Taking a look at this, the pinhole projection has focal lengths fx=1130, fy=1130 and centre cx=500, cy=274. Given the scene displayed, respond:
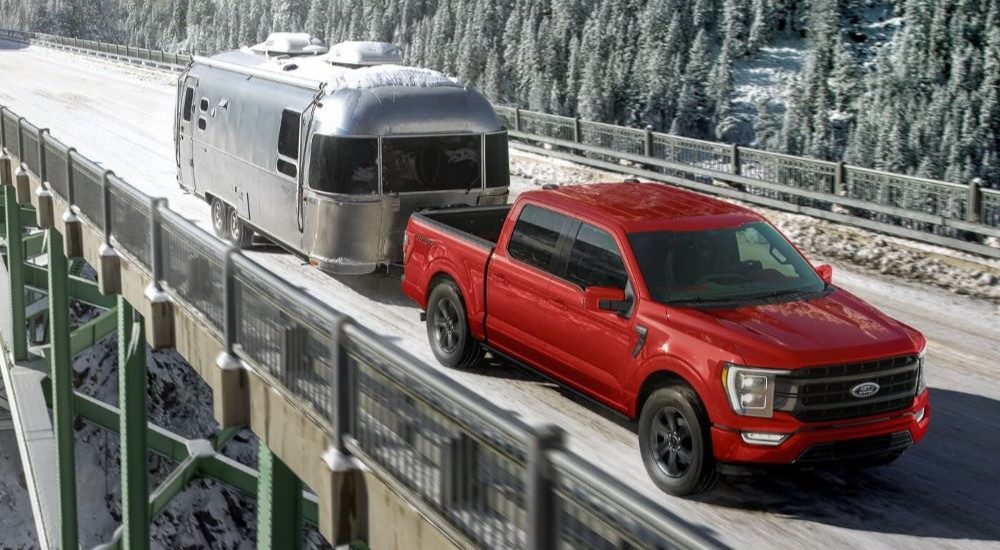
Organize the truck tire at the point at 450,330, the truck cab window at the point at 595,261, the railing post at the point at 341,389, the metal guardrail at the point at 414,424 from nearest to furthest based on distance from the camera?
the metal guardrail at the point at 414,424, the railing post at the point at 341,389, the truck cab window at the point at 595,261, the truck tire at the point at 450,330

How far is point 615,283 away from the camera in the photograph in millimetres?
8094

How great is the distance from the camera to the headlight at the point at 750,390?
686 cm

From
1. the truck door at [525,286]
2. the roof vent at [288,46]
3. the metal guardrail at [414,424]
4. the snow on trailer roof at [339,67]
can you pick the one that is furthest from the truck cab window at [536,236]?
the roof vent at [288,46]

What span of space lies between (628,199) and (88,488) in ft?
91.9

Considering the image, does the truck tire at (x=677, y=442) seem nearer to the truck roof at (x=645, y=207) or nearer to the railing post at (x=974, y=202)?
the truck roof at (x=645, y=207)

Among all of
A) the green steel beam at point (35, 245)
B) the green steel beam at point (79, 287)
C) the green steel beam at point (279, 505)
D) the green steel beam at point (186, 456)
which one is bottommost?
the green steel beam at point (186, 456)

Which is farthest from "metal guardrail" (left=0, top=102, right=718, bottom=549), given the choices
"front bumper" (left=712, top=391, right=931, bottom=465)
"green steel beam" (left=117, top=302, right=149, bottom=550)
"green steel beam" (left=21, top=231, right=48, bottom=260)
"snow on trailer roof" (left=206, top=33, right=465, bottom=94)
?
"green steel beam" (left=21, top=231, right=48, bottom=260)

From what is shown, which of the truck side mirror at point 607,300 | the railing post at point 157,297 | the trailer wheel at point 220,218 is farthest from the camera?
the trailer wheel at point 220,218

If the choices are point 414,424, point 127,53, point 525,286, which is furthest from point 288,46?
point 127,53

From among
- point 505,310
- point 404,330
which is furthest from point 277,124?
point 505,310

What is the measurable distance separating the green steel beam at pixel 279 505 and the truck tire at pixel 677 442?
2961 millimetres

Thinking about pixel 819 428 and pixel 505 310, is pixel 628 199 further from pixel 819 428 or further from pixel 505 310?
pixel 819 428

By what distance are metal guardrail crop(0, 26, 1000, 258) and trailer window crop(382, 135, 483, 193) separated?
749 cm

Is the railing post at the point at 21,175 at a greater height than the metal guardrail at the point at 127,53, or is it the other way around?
the metal guardrail at the point at 127,53
